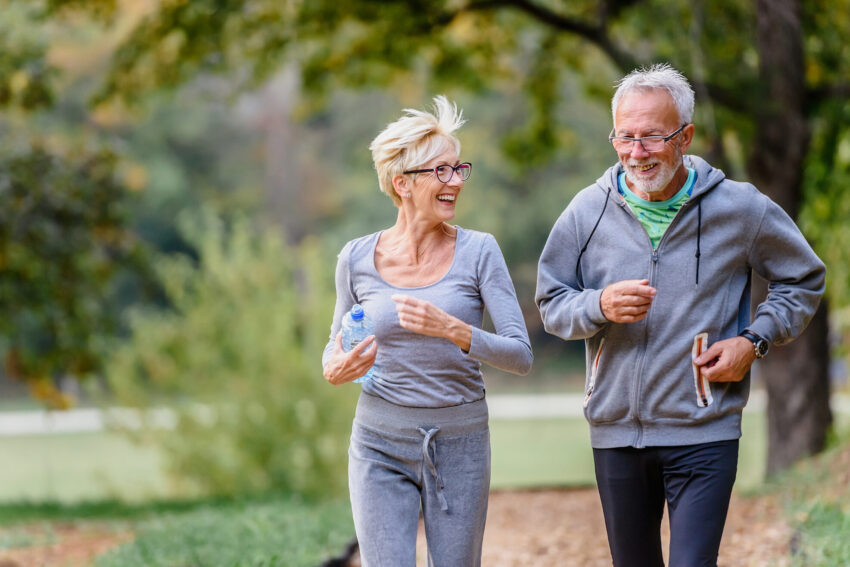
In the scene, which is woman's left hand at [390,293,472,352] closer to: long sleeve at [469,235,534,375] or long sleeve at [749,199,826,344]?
long sleeve at [469,235,534,375]

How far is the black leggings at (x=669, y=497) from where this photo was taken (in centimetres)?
330

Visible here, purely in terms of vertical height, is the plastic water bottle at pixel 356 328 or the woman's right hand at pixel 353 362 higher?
the plastic water bottle at pixel 356 328

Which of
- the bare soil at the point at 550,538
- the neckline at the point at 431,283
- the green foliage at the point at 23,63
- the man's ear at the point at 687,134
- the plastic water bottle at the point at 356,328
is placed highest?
the green foliage at the point at 23,63

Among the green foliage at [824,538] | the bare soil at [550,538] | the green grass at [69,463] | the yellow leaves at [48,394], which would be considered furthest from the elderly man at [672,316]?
the green grass at [69,463]

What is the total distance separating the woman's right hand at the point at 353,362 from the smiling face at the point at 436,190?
0.48 meters

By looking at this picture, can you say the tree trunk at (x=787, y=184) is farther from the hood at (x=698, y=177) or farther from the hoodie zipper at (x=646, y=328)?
the hoodie zipper at (x=646, y=328)

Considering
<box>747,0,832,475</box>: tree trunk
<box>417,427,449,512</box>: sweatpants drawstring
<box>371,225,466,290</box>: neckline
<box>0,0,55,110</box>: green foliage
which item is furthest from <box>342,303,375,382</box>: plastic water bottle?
<box>0,0,55,110</box>: green foliage

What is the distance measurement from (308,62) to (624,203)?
27.7ft

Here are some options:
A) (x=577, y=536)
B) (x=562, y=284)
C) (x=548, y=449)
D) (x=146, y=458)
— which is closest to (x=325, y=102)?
(x=577, y=536)

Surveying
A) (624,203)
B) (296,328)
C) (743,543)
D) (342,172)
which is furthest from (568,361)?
(624,203)

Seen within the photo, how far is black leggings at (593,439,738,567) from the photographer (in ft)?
10.8

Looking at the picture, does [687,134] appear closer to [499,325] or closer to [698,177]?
[698,177]

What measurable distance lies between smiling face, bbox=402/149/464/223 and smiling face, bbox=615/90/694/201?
55cm

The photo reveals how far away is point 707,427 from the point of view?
3395 millimetres
